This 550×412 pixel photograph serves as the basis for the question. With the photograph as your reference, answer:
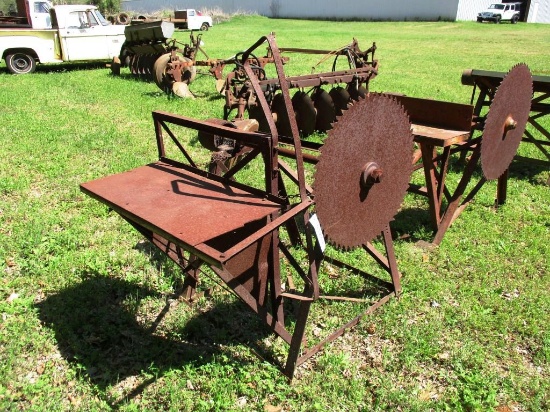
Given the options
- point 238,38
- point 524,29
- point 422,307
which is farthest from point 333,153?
point 524,29

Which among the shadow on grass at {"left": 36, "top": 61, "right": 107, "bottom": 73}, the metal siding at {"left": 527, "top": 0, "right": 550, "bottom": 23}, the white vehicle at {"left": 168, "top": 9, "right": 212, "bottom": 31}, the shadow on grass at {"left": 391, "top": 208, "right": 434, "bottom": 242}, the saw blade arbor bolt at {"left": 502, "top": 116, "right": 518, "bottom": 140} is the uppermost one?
the metal siding at {"left": 527, "top": 0, "right": 550, "bottom": 23}

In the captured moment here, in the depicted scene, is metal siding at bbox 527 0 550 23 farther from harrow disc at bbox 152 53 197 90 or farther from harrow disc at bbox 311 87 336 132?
harrow disc at bbox 311 87 336 132

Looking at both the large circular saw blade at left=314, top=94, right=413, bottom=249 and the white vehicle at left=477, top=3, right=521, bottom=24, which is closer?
the large circular saw blade at left=314, top=94, right=413, bottom=249

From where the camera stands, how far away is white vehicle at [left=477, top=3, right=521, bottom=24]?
31953 millimetres

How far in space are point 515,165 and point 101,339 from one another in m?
5.73

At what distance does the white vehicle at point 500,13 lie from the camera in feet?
105

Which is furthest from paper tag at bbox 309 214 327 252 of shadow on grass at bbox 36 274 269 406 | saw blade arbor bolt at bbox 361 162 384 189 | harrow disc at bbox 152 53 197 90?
harrow disc at bbox 152 53 197 90

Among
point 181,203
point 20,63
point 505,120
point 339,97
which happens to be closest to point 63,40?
point 20,63

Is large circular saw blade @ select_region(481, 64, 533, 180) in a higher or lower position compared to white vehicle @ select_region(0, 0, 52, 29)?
lower

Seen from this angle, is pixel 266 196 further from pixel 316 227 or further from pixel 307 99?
pixel 307 99

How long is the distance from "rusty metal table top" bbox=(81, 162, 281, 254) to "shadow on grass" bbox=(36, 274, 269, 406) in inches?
42.6

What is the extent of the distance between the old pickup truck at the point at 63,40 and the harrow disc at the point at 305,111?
9.74 m

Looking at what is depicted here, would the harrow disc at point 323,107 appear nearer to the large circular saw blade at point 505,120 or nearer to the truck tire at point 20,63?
the large circular saw blade at point 505,120

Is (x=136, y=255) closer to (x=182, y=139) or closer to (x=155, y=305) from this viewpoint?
(x=155, y=305)
